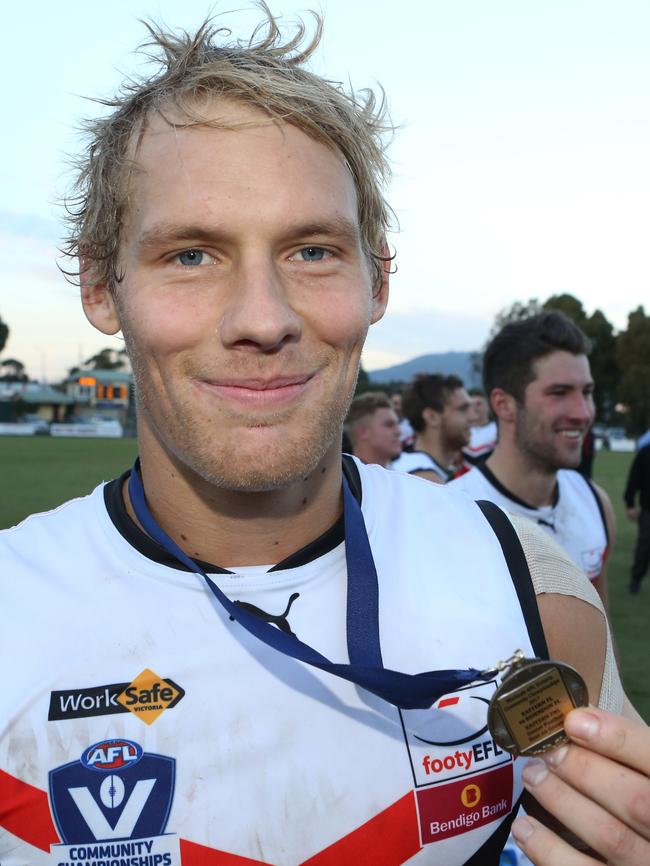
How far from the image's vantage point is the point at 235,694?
1596 millimetres

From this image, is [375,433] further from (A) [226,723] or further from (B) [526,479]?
(A) [226,723]

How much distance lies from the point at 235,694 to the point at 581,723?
0.71 m

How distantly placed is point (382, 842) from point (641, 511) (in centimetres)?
921

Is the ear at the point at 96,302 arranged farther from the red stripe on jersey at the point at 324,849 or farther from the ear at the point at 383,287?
the red stripe on jersey at the point at 324,849

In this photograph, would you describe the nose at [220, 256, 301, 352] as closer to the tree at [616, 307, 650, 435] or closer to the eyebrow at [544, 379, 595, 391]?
the eyebrow at [544, 379, 595, 391]

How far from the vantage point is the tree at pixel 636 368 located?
161ft

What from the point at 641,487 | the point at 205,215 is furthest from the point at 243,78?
the point at 641,487

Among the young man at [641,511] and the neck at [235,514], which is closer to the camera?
the neck at [235,514]

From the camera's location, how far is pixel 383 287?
2.15 meters

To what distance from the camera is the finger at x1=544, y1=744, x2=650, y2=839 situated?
1.18 meters

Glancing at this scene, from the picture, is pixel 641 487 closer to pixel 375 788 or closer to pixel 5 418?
pixel 375 788

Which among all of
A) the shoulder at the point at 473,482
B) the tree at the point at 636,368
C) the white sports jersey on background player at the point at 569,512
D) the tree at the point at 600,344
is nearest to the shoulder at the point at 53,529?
the white sports jersey on background player at the point at 569,512

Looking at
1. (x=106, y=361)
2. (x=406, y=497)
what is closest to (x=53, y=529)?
(x=406, y=497)

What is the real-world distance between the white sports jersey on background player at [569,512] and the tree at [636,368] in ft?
156
